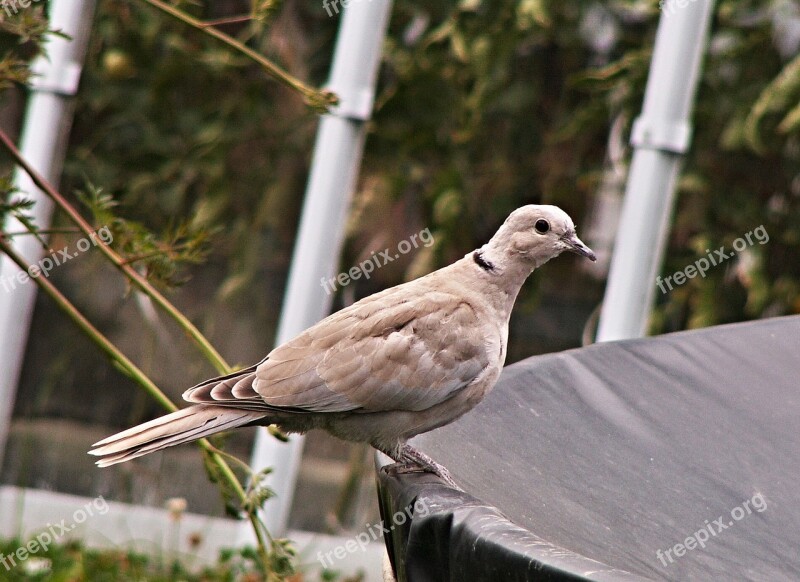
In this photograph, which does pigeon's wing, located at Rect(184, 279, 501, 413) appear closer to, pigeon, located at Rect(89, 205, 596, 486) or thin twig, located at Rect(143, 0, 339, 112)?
pigeon, located at Rect(89, 205, 596, 486)

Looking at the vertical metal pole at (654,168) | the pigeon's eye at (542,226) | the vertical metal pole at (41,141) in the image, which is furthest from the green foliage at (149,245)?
the vertical metal pole at (654,168)

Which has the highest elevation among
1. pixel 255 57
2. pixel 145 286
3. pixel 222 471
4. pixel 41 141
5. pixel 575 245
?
pixel 255 57

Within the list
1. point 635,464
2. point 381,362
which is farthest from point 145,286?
point 635,464

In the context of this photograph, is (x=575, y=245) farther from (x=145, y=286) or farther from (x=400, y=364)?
(x=145, y=286)

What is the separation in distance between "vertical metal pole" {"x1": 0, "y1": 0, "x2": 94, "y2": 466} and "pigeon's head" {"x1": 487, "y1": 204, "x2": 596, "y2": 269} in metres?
1.92

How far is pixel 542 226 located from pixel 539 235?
19 mm

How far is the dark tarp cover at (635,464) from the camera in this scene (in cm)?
183

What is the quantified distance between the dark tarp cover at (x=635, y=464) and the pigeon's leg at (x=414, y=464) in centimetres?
3

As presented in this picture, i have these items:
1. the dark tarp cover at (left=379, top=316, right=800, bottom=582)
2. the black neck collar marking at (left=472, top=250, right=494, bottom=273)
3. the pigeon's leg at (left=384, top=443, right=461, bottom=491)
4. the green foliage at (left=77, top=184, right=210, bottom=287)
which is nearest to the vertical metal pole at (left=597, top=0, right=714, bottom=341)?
the dark tarp cover at (left=379, top=316, right=800, bottom=582)

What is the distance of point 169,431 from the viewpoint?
1863 millimetres

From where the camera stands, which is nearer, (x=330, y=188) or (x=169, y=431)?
(x=169, y=431)

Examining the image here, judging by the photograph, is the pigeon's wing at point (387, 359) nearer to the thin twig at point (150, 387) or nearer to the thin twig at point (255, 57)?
the thin twig at point (150, 387)

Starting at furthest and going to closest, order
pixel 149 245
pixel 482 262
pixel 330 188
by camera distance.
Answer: pixel 330 188 < pixel 482 262 < pixel 149 245

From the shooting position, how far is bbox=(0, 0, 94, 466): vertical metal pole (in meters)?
3.40
